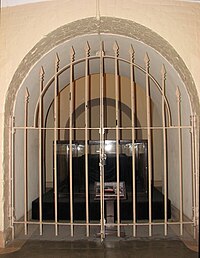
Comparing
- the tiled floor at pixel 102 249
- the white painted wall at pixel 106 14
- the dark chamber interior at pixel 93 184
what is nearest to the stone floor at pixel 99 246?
the tiled floor at pixel 102 249

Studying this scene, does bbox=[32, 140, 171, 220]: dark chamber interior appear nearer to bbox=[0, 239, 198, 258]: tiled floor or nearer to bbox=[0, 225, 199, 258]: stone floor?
bbox=[0, 225, 199, 258]: stone floor

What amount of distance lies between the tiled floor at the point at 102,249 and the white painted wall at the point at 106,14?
483 millimetres

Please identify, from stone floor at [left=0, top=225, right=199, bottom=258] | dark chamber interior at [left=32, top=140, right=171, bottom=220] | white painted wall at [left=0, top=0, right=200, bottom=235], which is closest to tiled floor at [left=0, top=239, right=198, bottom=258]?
stone floor at [left=0, top=225, right=199, bottom=258]

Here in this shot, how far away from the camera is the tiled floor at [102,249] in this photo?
3811 millimetres

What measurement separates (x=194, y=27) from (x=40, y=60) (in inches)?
83.4

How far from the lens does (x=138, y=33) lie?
4254mm

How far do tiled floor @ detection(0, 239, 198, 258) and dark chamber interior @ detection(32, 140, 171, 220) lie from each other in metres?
1.13

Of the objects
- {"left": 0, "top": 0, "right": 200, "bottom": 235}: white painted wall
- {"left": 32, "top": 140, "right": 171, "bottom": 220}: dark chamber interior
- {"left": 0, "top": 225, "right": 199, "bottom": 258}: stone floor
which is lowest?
{"left": 0, "top": 225, "right": 199, "bottom": 258}: stone floor

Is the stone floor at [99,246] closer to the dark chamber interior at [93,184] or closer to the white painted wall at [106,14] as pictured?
the white painted wall at [106,14]

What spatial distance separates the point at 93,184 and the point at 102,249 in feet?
10.8

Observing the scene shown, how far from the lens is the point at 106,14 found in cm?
399

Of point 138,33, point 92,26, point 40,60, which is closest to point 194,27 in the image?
point 138,33

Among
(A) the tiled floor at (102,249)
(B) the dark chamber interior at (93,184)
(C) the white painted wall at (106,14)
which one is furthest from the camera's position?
(B) the dark chamber interior at (93,184)

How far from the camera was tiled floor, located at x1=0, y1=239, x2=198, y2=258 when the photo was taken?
381 centimetres
